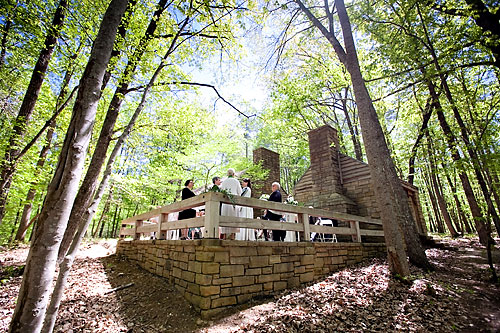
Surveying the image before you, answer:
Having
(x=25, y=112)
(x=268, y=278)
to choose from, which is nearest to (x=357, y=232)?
(x=268, y=278)

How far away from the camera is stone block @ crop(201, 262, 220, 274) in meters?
3.47

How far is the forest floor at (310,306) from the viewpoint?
3.32 meters

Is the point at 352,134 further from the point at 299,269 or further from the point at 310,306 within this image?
the point at 310,306

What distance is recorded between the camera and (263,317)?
3422mm

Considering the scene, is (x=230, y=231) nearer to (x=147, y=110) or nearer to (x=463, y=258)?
(x=147, y=110)

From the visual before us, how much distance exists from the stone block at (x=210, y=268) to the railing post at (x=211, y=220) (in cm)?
42

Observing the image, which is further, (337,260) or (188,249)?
(337,260)

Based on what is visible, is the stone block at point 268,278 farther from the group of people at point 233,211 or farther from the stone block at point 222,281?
the group of people at point 233,211

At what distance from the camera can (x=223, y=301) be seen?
3.57 meters

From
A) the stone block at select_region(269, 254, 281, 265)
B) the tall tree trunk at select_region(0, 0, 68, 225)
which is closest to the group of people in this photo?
the stone block at select_region(269, 254, 281, 265)

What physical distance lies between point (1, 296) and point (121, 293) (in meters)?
2.16

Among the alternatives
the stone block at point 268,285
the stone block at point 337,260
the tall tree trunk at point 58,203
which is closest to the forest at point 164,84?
the tall tree trunk at point 58,203

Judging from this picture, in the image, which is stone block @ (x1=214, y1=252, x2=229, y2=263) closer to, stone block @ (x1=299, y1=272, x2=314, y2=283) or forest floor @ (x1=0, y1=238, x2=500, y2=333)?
forest floor @ (x1=0, y1=238, x2=500, y2=333)

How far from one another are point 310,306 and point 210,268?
1878 millimetres
